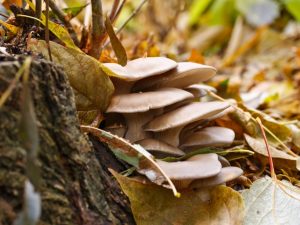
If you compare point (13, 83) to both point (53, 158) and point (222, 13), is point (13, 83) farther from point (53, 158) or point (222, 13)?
point (222, 13)

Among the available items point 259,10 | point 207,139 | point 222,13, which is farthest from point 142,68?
point 222,13

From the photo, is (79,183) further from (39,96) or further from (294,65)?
(294,65)

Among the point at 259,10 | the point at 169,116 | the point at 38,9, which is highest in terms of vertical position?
the point at 38,9

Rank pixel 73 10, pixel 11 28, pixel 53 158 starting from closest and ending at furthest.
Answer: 1. pixel 53 158
2. pixel 11 28
3. pixel 73 10

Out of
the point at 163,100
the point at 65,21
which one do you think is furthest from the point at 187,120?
the point at 65,21

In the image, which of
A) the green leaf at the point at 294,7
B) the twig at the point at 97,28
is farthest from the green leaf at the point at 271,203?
the green leaf at the point at 294,7

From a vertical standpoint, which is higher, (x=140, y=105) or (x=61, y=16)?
(x=61, y=16)

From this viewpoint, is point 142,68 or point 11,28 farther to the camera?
point 11,28

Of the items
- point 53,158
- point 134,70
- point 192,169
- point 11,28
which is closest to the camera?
point 53,158

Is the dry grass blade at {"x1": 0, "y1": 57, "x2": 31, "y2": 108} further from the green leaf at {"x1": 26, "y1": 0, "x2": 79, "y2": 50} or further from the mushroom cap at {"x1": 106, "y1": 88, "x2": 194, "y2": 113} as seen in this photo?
the green leaf at {"x1": 26, "y1": 0, "x2": 79, "y2": 50}

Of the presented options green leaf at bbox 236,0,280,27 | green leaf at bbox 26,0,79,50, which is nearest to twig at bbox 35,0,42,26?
green leaf at bbox 26,0,79,50
